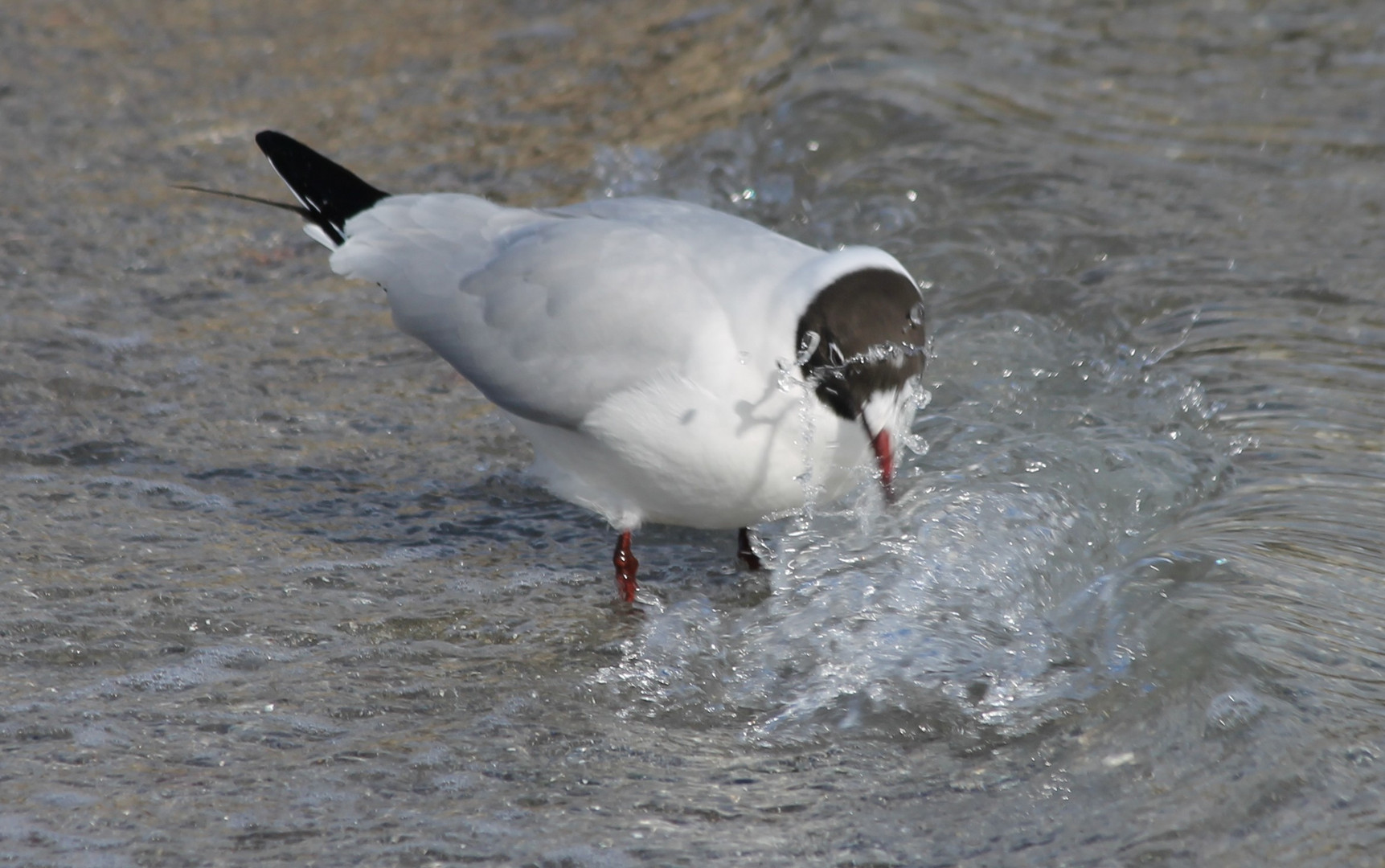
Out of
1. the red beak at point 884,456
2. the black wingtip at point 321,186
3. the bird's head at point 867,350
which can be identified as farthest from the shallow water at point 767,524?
the black wingtip at point 321,186

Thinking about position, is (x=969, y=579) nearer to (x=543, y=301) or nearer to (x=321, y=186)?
(x=543, y=301)

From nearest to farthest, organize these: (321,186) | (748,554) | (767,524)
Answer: (748,554) → (767,524) → (321,186)

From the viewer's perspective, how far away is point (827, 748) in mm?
3156

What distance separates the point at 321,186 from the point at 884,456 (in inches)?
77.0

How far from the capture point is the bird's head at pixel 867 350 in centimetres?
325

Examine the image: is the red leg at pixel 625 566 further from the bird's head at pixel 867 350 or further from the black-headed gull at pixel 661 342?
the bird's head at pixel 867 350

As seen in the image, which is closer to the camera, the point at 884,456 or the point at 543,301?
the point at 884,456

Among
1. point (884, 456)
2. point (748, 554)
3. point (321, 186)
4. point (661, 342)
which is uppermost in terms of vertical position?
point (321, 186)

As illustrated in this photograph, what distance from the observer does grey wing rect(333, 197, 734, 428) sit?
3512 millimetres

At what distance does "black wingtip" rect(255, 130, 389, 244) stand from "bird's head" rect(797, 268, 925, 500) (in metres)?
1.60

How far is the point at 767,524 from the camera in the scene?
168 inches

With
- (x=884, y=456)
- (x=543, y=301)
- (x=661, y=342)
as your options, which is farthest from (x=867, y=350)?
(x=543, y=301)

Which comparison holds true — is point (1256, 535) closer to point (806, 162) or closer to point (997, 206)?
point (997, 206)

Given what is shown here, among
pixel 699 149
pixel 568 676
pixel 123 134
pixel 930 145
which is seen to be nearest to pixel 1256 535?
pixel 568 676
